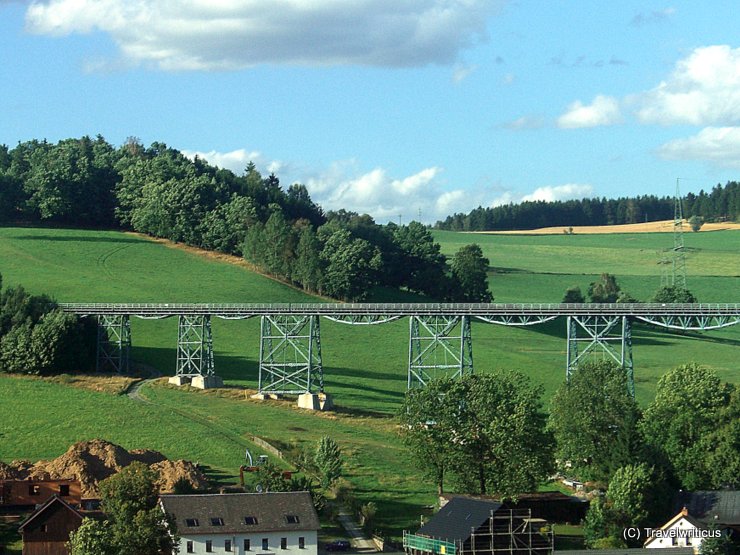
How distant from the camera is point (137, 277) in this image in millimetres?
135125

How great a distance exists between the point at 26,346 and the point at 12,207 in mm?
60414

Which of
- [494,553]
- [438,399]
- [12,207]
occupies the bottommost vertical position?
[494,553]

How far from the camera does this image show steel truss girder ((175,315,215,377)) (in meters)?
101

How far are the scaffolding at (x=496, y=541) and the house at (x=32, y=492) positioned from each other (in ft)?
52.7

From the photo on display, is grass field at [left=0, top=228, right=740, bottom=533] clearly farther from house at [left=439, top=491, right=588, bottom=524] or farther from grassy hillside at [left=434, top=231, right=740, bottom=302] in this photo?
house at [left=439, top=491, right=588, bottom=524]

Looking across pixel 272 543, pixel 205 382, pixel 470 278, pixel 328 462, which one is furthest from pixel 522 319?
pixel 470 278

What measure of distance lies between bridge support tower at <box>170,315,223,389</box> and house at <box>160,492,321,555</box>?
121 ft

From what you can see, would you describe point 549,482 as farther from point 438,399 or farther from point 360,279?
point 360,279

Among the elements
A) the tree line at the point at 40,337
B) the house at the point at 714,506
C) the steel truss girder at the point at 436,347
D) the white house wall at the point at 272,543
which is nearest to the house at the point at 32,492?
the white house wall at the point at 272,543

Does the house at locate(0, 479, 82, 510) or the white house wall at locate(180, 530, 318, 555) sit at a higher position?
the house at locate(0, 479, 82, 510)

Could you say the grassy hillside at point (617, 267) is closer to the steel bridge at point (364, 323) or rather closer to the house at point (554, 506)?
the steel bridge at point (364, 323)

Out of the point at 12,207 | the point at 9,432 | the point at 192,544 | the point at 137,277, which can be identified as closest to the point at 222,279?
the point at 137,277

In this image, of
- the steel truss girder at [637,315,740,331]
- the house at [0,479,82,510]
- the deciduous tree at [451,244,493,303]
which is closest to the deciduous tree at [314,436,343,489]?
the house at [0,479,82,510]

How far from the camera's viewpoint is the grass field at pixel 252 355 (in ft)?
269
